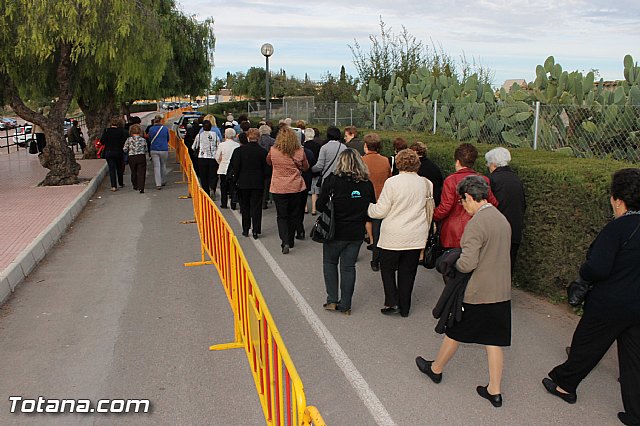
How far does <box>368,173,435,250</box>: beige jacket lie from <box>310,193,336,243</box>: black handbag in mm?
398

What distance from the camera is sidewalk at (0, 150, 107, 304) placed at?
822cm

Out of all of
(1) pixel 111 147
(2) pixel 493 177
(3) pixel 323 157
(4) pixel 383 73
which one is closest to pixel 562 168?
(2) pixel 493 177

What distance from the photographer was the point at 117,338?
5949mm

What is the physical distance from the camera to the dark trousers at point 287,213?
30.0 ft

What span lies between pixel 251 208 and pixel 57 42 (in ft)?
25.8

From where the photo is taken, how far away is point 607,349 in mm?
4387

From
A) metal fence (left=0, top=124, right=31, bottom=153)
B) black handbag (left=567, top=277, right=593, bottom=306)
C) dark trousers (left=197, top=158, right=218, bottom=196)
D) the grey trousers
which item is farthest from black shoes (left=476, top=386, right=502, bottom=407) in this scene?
metal fence (left=0, top=124, right=31, bottom=153)

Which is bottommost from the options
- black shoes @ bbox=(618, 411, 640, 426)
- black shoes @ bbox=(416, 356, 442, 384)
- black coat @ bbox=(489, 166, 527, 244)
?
black shoes @ bbox=(618, 411, 640, 426)

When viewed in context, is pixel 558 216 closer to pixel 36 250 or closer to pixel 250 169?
pixel 250 169

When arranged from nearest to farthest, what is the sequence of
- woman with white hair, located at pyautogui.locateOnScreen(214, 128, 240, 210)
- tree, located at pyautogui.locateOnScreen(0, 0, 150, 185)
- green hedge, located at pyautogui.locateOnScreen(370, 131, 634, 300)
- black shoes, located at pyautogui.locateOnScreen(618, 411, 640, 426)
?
black shoes, located at pyautogui.locateOnScreen(618, 411, 640, 426) < green hedge, located at pyautogui.locateOnScreen(370, 131, 634, 300) < woman with white hair, located at pyautogui.locateOnScreen(214, 128, 240, 210) < tree, located at pyautogui.locateOnScreen(0, 0, 150, 185)

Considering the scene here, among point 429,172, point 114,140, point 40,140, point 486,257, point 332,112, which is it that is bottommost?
point 486,257

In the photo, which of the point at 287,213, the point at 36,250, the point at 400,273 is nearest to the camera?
the point at 400,273

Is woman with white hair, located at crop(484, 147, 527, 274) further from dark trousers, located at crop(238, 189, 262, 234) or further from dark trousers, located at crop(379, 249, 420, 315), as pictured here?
dark trousers, located at crop(238, 189, 262, 234)

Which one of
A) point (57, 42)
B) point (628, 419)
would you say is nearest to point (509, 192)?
point (628, 419)
